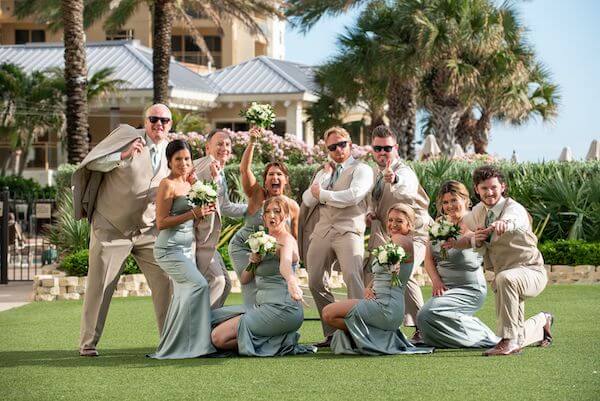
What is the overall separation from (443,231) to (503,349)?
1130 mm

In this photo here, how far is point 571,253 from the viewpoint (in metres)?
18.6

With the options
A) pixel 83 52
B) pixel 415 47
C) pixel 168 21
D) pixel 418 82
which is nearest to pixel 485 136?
pixel 418 82

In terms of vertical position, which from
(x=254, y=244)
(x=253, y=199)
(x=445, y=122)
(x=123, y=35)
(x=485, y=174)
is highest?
(x=123, y=35)

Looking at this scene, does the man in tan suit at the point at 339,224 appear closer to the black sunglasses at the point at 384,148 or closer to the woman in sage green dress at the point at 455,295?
the black sunglasses at the point at 384,148

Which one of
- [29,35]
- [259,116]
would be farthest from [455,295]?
[29,35]

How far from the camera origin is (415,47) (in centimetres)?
3177

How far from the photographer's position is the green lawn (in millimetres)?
8109

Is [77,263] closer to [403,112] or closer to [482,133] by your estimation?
[403,112]

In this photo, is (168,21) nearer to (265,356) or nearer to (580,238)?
(580,238)

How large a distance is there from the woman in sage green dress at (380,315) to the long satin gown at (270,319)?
40cm

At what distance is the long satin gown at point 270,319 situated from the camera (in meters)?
10.1

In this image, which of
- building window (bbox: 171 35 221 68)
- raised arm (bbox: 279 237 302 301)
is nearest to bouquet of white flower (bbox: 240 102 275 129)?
raised arm (bbox: 279 237 302 301)

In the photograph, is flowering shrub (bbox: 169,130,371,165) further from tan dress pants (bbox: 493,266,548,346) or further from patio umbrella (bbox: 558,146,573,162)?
tan dress pants (bbox: 493,266,548,346)

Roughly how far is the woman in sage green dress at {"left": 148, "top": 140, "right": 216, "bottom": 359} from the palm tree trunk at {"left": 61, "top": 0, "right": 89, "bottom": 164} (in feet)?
48.2
